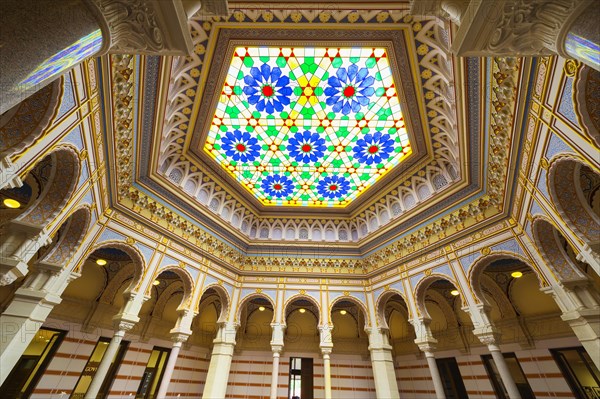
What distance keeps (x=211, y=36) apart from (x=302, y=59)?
6.75 ft

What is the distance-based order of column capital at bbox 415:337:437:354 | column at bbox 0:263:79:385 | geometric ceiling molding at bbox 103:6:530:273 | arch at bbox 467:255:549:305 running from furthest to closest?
column capital at bbox 415:337:437:354, arch at bbox 467:255:549:305, geometric ceiling molding at bbox 103:6:530:273, column at bbox 0:263:79:385

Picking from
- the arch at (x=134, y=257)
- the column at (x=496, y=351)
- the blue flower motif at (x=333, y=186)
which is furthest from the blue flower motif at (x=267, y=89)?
the column at (x=496, y=351)

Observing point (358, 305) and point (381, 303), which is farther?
point (358, 305)

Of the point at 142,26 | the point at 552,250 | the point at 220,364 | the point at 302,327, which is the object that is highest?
the point at 302,327

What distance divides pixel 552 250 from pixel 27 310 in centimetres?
1069

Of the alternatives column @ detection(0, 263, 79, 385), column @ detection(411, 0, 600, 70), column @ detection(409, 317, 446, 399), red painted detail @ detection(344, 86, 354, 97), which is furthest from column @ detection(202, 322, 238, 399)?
column @ detection(411, 0, 600, 70)

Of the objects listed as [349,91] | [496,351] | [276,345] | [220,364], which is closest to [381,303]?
[496,351]

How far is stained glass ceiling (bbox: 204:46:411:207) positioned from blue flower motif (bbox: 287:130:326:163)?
0.03 metres

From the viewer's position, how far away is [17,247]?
14.1 ft

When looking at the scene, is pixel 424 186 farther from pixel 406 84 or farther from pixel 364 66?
pixel 364 66

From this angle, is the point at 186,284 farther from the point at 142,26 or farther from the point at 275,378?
the point at 142,26

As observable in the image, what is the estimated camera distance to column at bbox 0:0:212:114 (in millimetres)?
1488

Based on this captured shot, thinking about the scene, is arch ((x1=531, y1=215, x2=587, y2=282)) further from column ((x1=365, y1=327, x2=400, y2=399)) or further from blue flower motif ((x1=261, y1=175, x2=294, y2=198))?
blue flower motif ((x1=261, y1=175, x2=294, y2=198))

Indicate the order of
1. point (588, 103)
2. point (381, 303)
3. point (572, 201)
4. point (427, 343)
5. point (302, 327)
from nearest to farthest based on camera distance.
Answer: point (588, 103) < point (572, 201) < point (427, 343) < point (381, 303) < point (302, 327)
